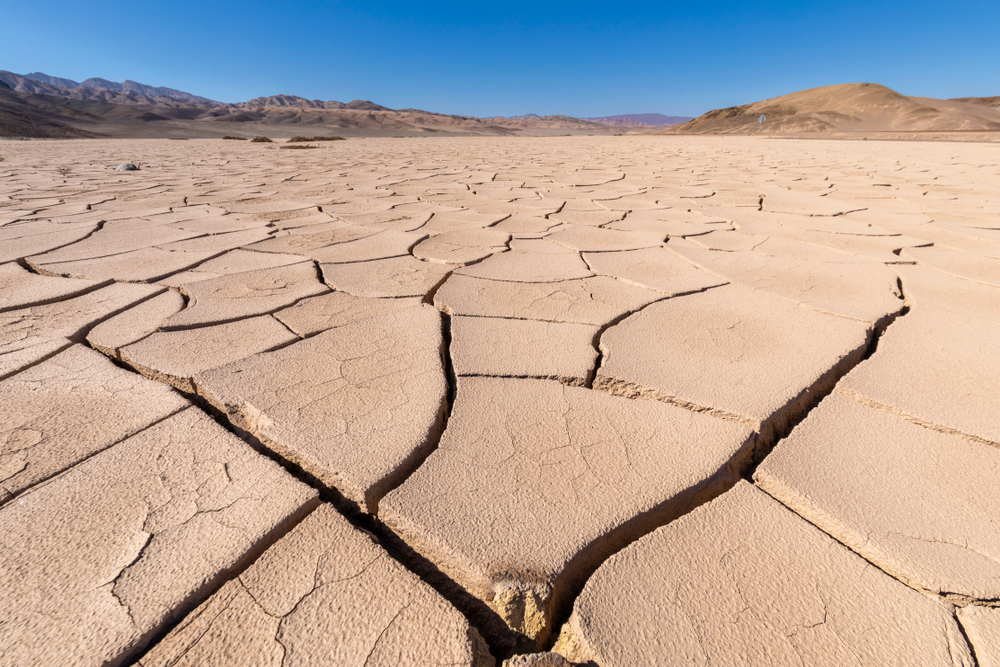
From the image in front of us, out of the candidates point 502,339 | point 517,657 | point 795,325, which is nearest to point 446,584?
point 517,657

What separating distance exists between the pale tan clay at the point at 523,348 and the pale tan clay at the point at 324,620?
46 centimetres

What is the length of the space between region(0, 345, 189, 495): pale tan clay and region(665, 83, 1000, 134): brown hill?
40.4 meters

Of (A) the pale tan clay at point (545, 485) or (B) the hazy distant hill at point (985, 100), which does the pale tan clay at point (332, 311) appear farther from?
(B) the hazy distant hill at point (985, 100)

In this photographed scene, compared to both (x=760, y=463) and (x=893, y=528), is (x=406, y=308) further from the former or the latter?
(x=893, y=528)

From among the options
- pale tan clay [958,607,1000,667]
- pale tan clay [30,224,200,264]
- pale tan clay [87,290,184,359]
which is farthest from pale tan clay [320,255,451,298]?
pale tan clay [958,607,1000,667]

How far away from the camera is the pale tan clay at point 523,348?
0.94 meters

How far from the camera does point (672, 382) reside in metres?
0.89

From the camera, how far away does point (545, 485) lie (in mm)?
651

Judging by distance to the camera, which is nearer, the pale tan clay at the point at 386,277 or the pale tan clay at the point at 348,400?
the pale tan clay at the point at 348,400

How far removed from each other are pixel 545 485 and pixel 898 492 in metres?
0.49

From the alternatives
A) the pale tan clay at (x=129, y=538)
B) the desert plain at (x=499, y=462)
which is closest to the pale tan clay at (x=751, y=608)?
the desert plain at (x=499, y=462)

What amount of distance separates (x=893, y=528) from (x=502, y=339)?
0.73 metres

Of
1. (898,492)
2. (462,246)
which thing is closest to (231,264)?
(462,246)

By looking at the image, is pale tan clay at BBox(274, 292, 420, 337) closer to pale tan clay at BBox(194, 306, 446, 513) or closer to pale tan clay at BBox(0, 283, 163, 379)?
pale tan clay at BBox(194, 306, 446, 513)
